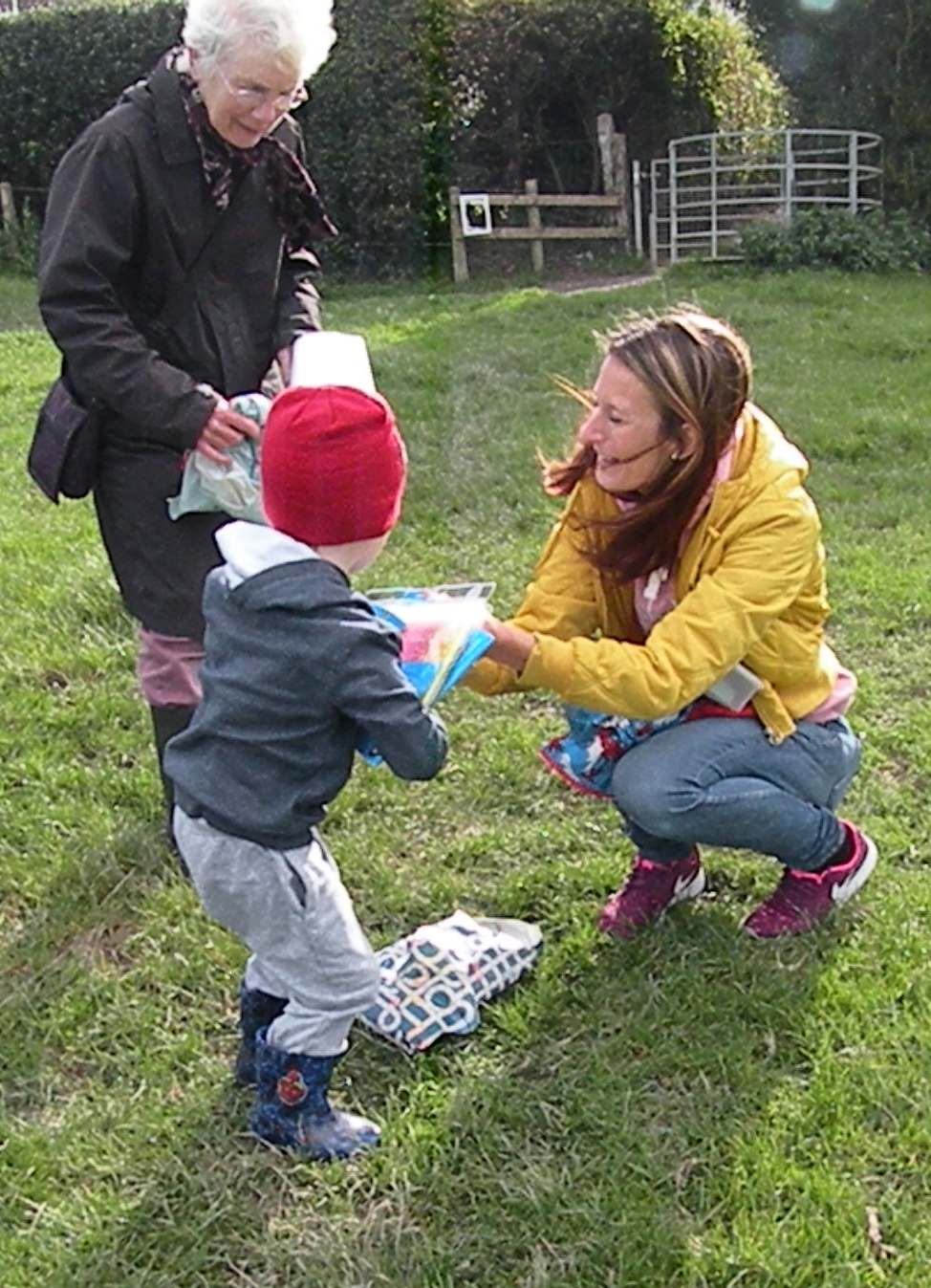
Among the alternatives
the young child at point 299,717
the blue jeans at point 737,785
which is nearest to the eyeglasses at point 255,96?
the young child at point 299,717

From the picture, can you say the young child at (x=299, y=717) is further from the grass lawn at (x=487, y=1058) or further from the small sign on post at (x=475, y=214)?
the small sign on post at (x=475, y=214)

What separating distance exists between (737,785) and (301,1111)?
1048mm

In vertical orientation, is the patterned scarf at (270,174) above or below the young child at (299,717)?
above

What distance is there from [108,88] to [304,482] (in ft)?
52.8

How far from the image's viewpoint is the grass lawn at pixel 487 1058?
235 centimetres

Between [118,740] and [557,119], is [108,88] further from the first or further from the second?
[118,740]

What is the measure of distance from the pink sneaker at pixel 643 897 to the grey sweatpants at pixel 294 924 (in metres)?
0.81

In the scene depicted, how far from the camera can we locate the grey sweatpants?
2.33 m

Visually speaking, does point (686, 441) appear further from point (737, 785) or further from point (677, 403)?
point (737, 785)

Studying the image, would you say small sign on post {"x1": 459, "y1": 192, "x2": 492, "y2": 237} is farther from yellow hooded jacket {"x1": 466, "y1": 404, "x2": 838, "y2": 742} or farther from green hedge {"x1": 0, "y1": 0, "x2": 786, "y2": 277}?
yellow hooded jacket {"x1": 466, "y1": 404, "x2": 838, "y2": 742}

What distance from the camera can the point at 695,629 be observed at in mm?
2646

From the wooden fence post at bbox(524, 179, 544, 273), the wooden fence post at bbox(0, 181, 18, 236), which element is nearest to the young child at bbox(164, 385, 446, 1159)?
the wooden fence post at bbox(524, 179, 544, 273)

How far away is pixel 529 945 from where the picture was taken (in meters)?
3.05

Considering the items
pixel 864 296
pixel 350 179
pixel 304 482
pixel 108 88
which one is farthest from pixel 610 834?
pixel 108 88
